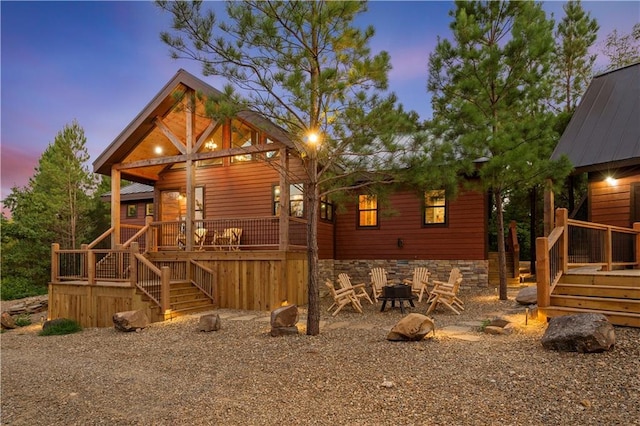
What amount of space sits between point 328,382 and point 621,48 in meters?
21.1

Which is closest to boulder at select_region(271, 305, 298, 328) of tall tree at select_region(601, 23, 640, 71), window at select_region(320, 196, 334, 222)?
window at select_region(320, 196, 334, 222)

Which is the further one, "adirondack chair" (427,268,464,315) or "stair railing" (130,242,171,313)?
"stair railing" (130,242,171,313)

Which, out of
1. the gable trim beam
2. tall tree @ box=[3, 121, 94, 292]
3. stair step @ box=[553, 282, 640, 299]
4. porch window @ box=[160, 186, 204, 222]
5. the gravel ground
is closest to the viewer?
the gravel ground

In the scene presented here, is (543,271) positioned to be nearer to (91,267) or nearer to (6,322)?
(91,267)

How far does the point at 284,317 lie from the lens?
753 centimetres

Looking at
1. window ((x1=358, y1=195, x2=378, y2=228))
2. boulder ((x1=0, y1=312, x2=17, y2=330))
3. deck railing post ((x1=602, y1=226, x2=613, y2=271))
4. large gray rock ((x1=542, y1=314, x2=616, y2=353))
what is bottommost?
boulder ((x1=0, y1=312, x2=17, y2=330))

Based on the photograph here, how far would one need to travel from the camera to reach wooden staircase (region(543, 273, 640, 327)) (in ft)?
20.4

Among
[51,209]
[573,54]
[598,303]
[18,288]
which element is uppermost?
[573,54]

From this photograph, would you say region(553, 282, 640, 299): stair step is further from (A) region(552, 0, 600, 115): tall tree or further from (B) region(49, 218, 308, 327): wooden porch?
(A) region(552, 0, 600, 115): tall tree

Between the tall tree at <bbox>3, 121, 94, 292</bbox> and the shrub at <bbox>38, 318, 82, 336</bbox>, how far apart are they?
14.1 metres

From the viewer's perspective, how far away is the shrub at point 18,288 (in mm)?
19831

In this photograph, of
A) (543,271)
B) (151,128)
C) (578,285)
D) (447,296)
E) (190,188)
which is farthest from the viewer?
(151,128)

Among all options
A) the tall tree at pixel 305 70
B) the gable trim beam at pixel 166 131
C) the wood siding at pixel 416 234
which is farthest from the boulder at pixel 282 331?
the gable trim beam at pixel 166 131

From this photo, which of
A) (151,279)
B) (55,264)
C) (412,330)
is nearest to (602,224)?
(412,330)
